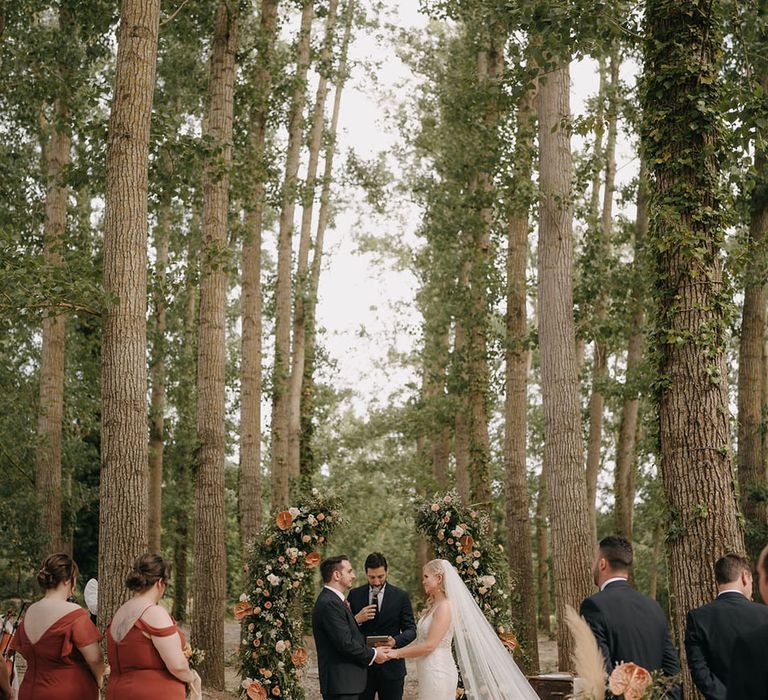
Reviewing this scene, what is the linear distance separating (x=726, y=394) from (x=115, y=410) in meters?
5.59

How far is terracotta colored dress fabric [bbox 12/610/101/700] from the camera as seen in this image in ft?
20.1

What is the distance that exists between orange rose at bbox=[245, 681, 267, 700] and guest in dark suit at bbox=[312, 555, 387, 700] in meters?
2.58

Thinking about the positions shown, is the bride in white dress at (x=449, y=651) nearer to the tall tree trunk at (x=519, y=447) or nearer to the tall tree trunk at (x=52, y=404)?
the tall tree trunk at (x=519, y=447)

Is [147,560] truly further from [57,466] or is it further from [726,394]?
[57,466]

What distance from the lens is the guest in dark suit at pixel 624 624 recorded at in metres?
5.78

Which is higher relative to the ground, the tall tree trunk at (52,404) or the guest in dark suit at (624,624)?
the tall tree trunk at (52,404)

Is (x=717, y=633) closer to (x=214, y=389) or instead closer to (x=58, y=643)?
(x=58, y=643)

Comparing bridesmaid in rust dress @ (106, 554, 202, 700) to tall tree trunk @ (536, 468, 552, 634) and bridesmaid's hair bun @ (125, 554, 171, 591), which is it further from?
tall tree trunk @ (536, 468, 552, 634)

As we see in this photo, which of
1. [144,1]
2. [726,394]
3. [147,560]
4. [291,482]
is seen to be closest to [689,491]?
[726,394]

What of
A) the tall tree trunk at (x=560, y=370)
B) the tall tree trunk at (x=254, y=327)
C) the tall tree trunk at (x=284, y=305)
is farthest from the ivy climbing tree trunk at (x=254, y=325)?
the tall tree trunk at (x=560, y=370)

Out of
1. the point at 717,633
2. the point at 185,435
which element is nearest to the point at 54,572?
the point at 717,633

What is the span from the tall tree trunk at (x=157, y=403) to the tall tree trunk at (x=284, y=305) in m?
3.22

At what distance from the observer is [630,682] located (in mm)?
5082

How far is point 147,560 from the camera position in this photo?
583 cm
